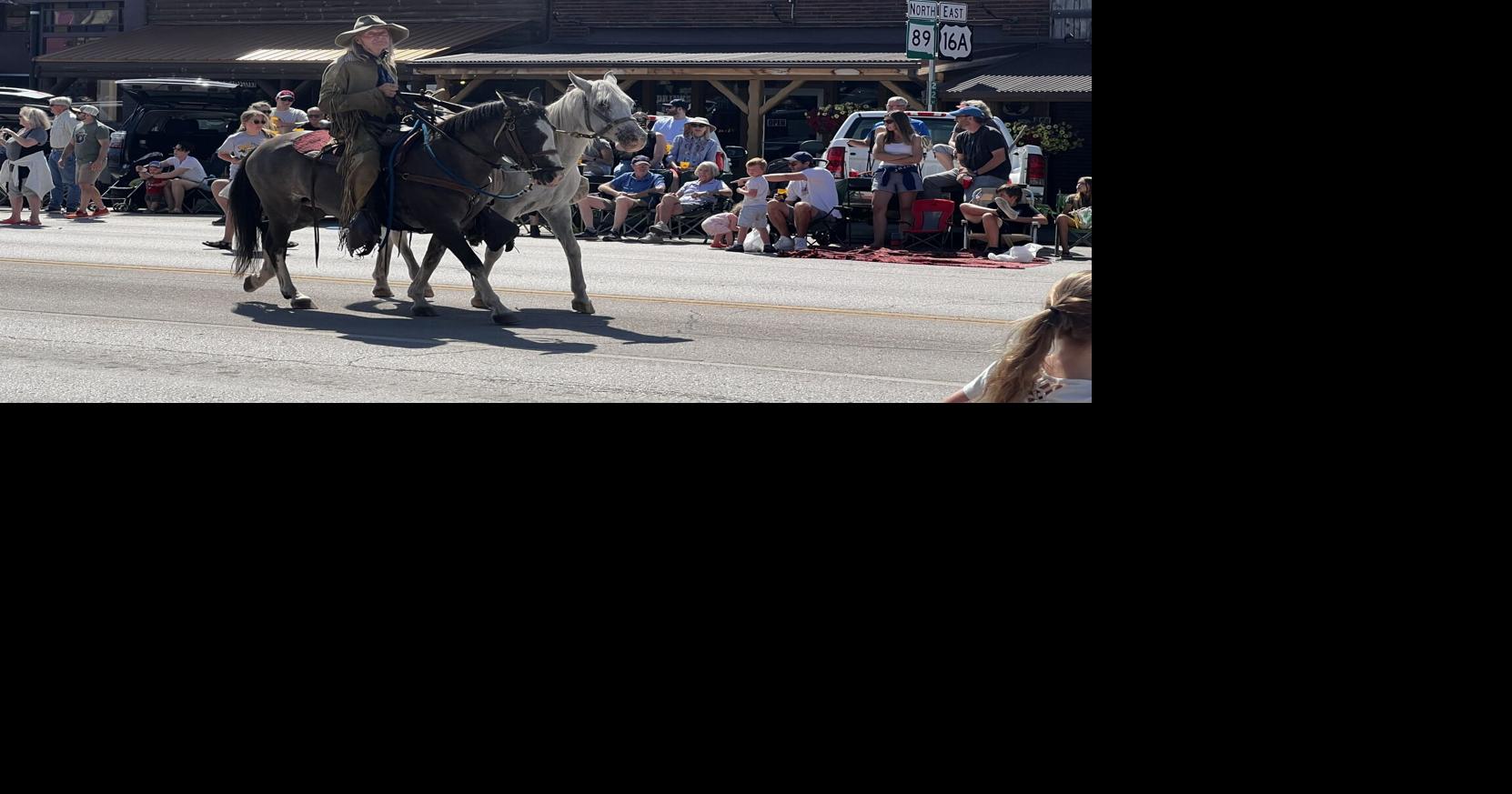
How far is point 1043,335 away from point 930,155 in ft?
53.2

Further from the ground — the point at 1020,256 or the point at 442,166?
the point at 442,166

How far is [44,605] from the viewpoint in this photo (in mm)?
3688

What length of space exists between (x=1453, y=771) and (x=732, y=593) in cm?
166

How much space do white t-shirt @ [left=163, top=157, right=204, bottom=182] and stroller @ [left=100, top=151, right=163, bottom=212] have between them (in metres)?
0.62

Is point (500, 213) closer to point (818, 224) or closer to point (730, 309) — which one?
point (730, 309)

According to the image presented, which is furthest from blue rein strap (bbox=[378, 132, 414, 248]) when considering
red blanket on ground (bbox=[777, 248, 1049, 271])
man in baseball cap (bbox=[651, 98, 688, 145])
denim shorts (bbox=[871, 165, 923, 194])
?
man in baseball cap (bbox=[651, 98, 688, 145])

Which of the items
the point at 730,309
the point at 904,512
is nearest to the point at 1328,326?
the point at 904,512

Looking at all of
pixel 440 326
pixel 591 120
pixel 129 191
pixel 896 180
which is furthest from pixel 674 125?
pixel 440 326

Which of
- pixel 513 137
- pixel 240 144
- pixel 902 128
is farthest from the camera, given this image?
pixel 240 144

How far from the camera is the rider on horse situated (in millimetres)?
11672

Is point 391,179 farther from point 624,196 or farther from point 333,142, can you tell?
point 624,196

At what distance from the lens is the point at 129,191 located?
2570 centimetres

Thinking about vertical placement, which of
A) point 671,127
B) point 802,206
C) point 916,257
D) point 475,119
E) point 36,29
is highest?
point 36,29

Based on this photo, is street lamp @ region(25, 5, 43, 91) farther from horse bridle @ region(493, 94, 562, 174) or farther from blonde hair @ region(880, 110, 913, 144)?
horse bridle @ region(493, 94, 562, 174)
